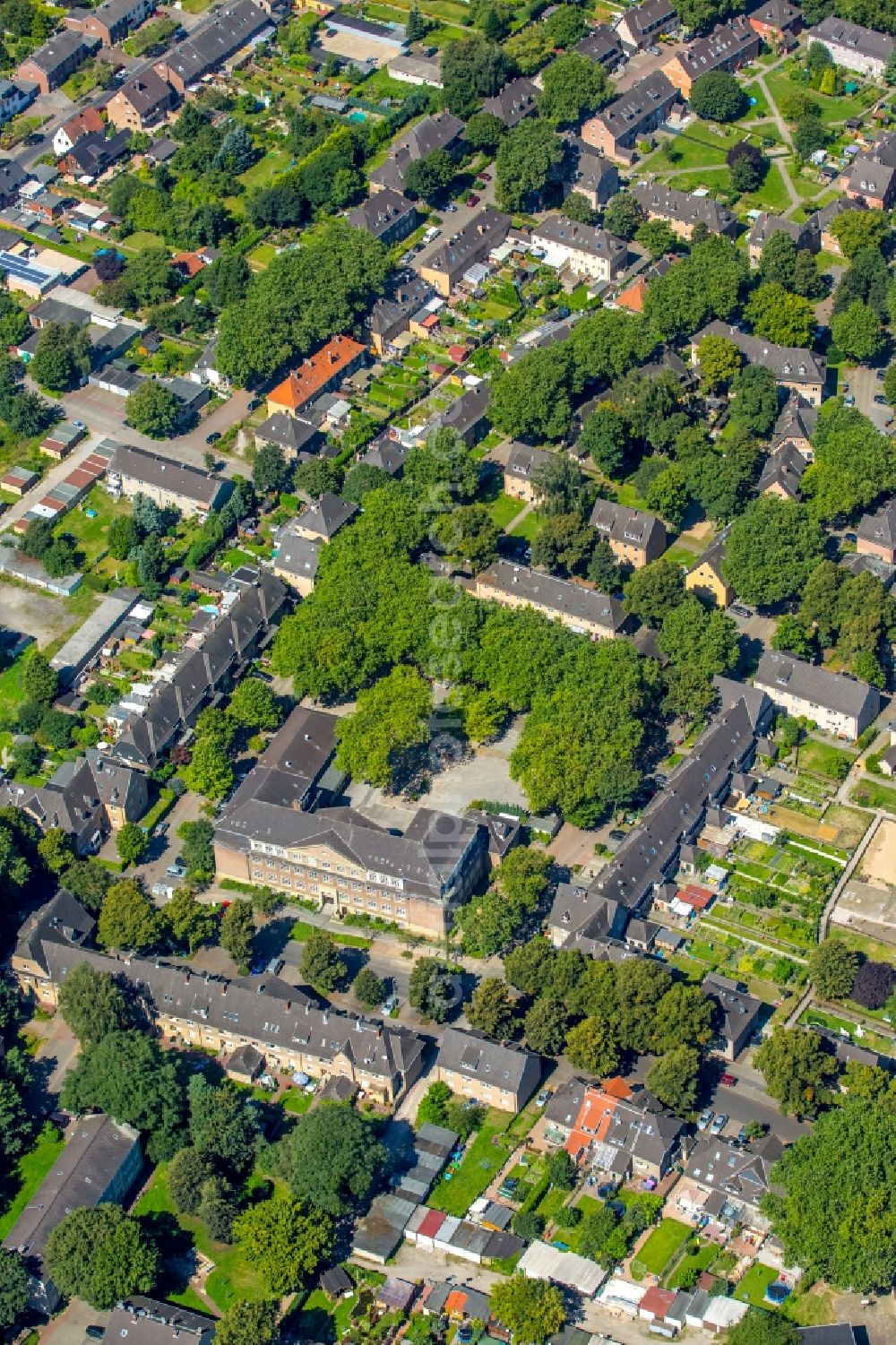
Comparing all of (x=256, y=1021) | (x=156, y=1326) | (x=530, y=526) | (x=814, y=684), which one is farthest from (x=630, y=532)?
(x=156, y=1326)

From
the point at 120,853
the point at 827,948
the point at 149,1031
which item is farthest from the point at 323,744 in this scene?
the point at 827,948

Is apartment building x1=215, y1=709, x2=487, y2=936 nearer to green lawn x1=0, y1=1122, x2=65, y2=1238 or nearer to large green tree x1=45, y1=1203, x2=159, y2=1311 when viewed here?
green lawn x1=0, y1=1122, x2=65, y2=1238

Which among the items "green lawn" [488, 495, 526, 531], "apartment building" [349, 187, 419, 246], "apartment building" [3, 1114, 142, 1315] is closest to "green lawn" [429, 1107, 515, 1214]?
"apartment building" [3, 1114, 142, 1315]

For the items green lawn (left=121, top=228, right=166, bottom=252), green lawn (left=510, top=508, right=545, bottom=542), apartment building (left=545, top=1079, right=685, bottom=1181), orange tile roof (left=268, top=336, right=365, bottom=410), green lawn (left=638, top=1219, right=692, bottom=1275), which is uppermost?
green lawn (left=121, top=228, right=166, bottom=252)

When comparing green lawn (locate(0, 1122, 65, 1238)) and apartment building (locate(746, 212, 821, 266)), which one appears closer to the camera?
green lawn (locate(0, 1122, 65, 1238))

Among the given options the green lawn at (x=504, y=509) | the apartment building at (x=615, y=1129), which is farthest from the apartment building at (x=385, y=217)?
the apartment building at (x=615, y=1129)

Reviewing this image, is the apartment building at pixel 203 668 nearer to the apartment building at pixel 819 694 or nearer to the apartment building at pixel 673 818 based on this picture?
the apartment building at pixel 673 818

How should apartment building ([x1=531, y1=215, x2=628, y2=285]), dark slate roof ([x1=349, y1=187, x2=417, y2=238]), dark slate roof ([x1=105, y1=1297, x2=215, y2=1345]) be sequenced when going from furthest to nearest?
dark slate roof ([x1=349, y1=187, x2=417, y2=238]) → apartment building ([x1=531, y1=215, x2=628, y2=285]) → dark slate roof ([x1=105, y1=1297, x2=215, y2=1345])
